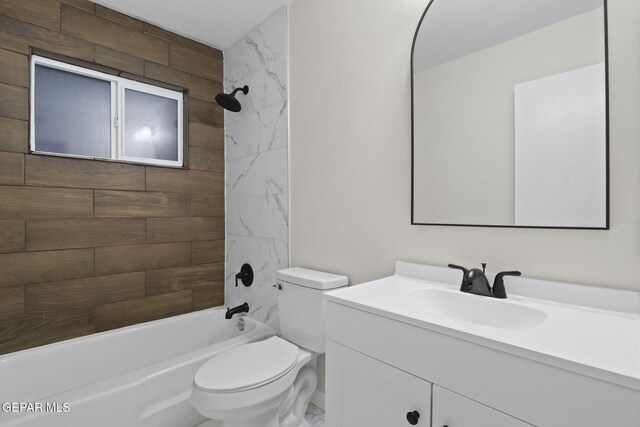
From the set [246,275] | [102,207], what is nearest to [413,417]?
[246,275]

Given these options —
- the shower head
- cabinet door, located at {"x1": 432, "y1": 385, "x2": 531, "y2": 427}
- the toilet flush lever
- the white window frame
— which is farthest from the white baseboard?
the shower head

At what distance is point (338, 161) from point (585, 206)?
41.9 inches

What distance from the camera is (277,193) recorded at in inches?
83.0

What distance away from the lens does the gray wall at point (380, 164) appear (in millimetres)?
906

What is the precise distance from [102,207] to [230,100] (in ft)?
3.64

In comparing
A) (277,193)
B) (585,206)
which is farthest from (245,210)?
(585,206)

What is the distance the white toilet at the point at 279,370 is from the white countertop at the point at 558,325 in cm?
53

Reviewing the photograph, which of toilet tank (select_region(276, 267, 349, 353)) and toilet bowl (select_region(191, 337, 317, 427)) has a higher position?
toilet tank (select_region(276, 267, 349, 353))

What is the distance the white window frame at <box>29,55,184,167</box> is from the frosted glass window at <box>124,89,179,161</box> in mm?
26

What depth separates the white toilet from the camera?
126cm

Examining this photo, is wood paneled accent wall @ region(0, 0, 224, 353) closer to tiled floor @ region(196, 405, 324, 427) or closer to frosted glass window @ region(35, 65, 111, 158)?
frosted glass window @ region(35, 65, 111, 158)

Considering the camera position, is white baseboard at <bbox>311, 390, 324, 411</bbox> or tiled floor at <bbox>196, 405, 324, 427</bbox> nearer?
tiled floor at <bbox>196, 405, 324, 427</bbox>

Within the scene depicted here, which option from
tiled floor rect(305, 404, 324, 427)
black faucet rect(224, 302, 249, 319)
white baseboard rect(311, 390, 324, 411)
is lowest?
tiled floor rect(305, 404, 324, 427)

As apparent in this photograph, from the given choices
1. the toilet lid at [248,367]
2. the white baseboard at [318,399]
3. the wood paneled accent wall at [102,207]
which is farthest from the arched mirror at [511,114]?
the wood paneled accent wall at [102,207]
